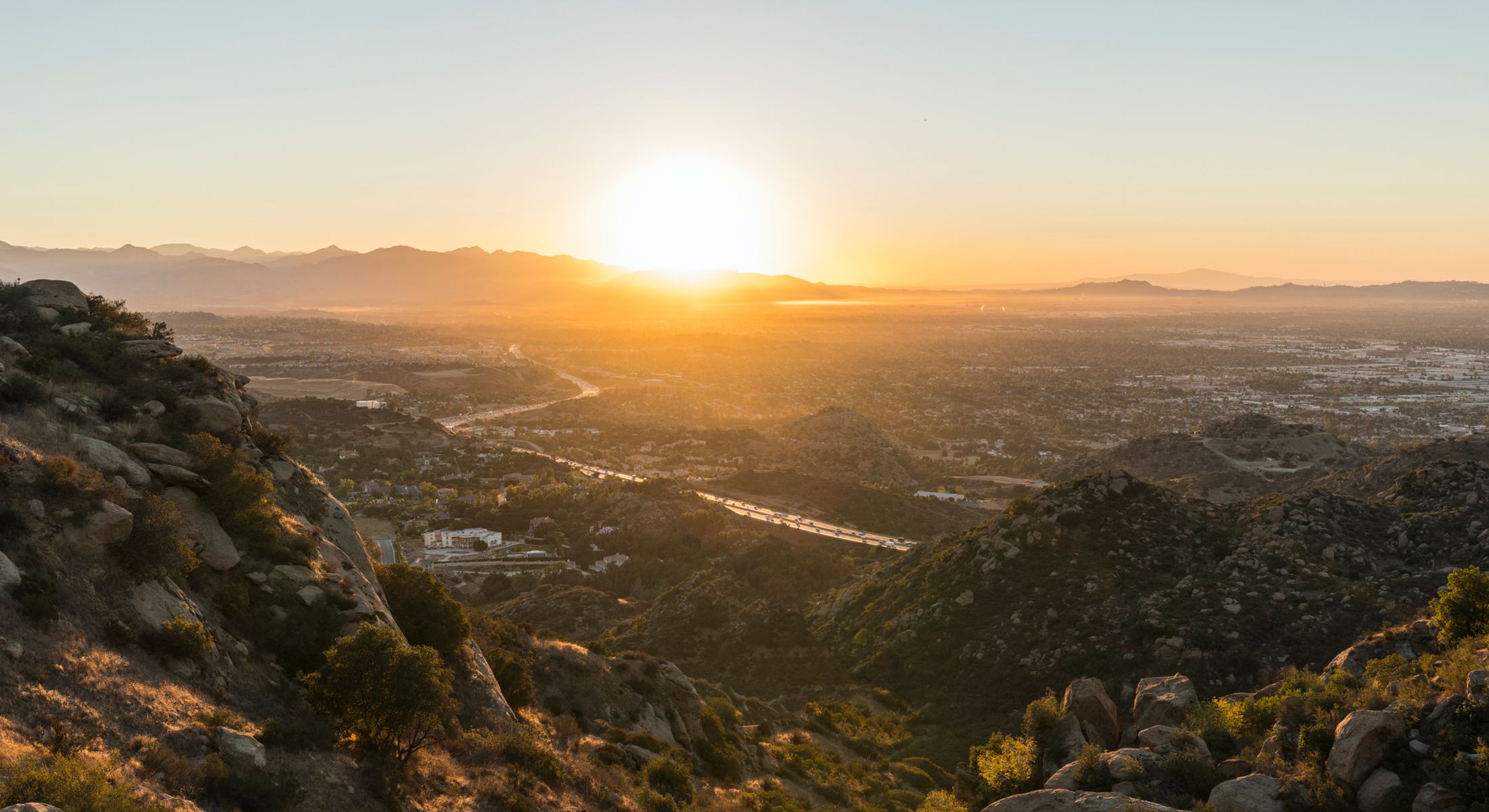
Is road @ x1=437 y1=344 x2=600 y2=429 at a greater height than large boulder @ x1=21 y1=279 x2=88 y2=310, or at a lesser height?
lesser

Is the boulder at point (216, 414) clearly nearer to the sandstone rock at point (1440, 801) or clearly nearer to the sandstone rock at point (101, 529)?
the sandstone rock at point (101, 529)

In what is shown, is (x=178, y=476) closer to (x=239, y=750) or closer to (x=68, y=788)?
(x=239, y=750)

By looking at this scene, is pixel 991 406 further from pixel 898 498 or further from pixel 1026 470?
pixel 898 498

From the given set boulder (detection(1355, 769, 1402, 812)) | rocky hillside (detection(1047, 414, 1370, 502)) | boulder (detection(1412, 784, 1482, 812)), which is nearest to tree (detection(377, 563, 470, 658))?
boulder (detection(1355, 769, 1402, 812))

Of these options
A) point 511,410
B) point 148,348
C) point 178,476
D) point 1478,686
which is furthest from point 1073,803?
point 511,410

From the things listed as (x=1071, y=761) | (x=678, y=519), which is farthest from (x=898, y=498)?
(x=1071, y=761)

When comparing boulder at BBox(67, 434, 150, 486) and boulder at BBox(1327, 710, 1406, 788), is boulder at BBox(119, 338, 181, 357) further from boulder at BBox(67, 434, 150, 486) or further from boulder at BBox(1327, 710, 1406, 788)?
boulder at BBox(1327, 710, 1406, 788)
